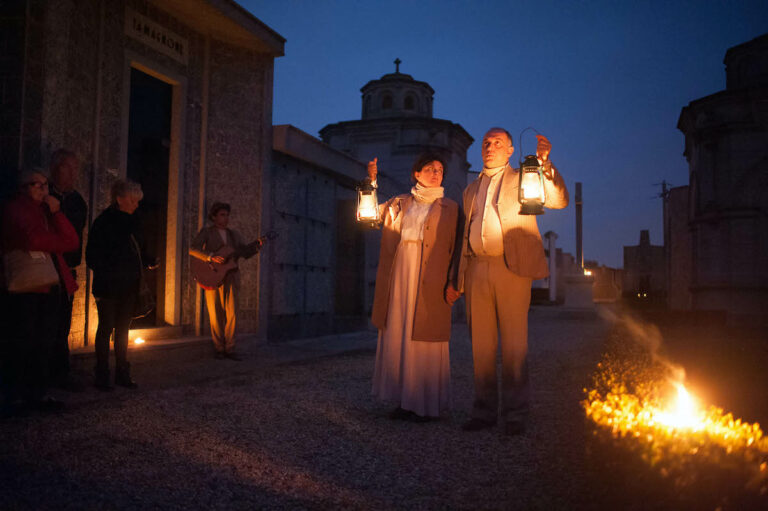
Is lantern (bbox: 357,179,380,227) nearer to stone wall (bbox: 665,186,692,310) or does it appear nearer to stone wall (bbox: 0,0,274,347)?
stone wall (bbox: 0,0,274,347)

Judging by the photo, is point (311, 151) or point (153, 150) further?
point (311, 151)

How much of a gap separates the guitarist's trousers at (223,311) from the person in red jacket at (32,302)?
3083mm

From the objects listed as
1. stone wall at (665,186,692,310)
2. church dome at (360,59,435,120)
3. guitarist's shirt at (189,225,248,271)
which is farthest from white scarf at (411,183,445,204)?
stone wall at (665,186,692,310)

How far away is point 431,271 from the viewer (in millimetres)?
4121

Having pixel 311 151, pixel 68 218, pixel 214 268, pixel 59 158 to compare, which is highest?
pixel 311 151

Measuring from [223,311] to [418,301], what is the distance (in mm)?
3925

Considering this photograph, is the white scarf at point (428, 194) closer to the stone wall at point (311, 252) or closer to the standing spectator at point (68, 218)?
the standing spectator at point (68, 218)

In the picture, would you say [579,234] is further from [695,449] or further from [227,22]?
[695,449]

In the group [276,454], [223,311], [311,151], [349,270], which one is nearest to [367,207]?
[276,454]

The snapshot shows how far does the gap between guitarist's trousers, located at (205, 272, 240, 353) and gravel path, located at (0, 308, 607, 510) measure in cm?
191

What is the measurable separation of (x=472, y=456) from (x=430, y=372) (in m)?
0.97

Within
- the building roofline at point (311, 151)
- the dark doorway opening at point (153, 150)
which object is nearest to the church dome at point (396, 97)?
the building roofline at point (311, 151)

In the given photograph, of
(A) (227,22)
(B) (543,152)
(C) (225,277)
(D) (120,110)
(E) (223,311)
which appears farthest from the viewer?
(A) (227,22)

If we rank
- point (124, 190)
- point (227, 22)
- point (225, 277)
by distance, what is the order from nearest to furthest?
point (124, 190) < point (225, 277) < point (227, 22)
